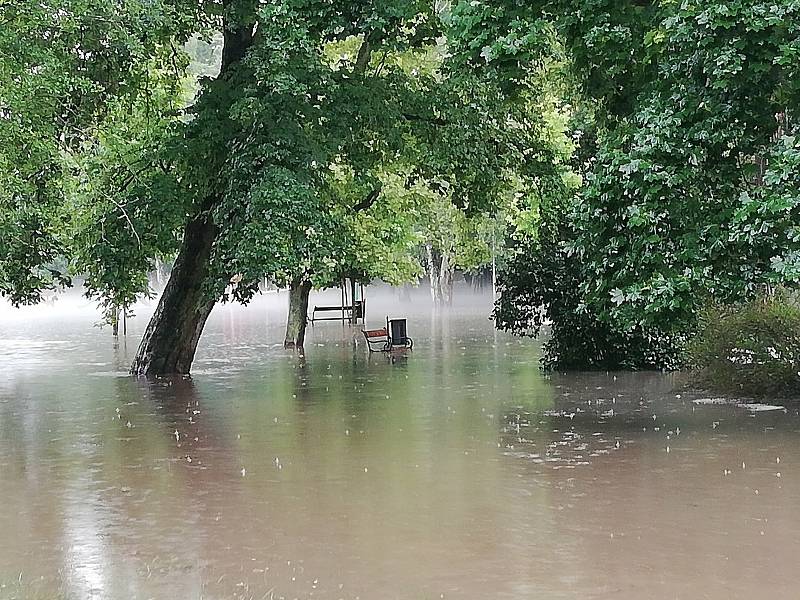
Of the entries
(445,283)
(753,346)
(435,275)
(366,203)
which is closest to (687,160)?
(753,346)

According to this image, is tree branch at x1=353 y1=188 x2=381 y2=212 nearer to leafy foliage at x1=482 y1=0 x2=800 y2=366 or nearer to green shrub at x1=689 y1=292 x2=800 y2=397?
green shrub at x1=689 y1=292 x2=800 y2=397

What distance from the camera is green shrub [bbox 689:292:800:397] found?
56.7 feet

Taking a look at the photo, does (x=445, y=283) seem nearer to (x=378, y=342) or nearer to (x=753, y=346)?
(x=378, y=342)

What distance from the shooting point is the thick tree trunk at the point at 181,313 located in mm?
22953

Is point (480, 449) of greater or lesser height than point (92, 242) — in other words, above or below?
below

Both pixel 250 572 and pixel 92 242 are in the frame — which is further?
pixel 92 242

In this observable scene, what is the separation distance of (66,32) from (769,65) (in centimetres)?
952

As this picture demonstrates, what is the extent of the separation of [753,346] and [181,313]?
11861 millimetres

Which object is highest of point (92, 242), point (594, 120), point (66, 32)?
point (66, 32)

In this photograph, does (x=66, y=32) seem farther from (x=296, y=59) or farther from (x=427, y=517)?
(x=427, y=517)

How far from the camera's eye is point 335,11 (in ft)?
53.0

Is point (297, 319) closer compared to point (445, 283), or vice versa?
point (297, 319)

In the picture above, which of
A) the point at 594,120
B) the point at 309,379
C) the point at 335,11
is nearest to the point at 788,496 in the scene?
the point at 594,120

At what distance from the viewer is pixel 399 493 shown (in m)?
11.0
